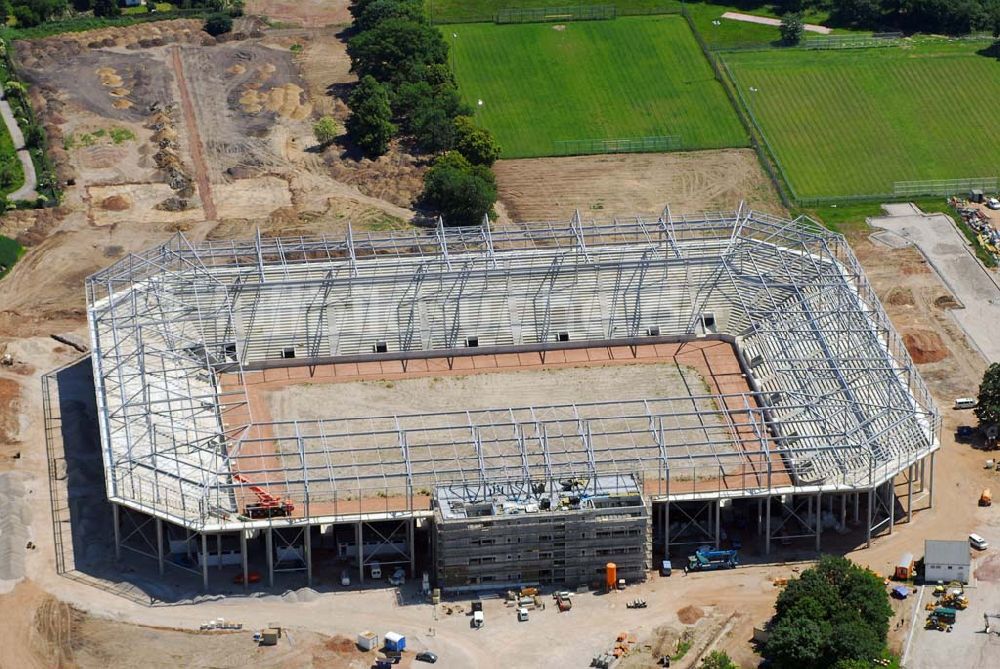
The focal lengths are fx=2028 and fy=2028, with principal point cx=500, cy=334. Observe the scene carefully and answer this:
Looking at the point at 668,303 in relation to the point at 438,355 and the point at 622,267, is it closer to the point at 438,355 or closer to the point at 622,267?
the point at 622,267

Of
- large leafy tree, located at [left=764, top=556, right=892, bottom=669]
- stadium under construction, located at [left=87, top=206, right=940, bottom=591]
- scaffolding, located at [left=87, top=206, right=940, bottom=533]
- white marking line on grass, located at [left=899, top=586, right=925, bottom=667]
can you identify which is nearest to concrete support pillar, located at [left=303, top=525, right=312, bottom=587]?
stadium under construction, located at [left=87, top=206, right=940, bottom=591]

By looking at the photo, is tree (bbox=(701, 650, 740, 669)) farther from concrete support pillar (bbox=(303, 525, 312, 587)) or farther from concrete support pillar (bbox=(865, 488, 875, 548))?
concrete support pillar (bbox=(303, 525, 312, 587))

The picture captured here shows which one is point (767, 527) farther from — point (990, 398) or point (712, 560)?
point (990, 398)

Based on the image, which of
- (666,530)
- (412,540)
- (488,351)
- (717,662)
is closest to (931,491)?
(666,530)

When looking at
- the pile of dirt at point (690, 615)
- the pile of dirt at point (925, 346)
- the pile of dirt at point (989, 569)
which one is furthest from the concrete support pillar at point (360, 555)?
the pile of dirt at point (925, 346)

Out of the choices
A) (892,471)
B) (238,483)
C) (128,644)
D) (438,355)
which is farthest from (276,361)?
(892,471)

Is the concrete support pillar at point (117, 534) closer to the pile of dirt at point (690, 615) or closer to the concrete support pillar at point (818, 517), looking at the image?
the pile of dirt at point (690, 615)
